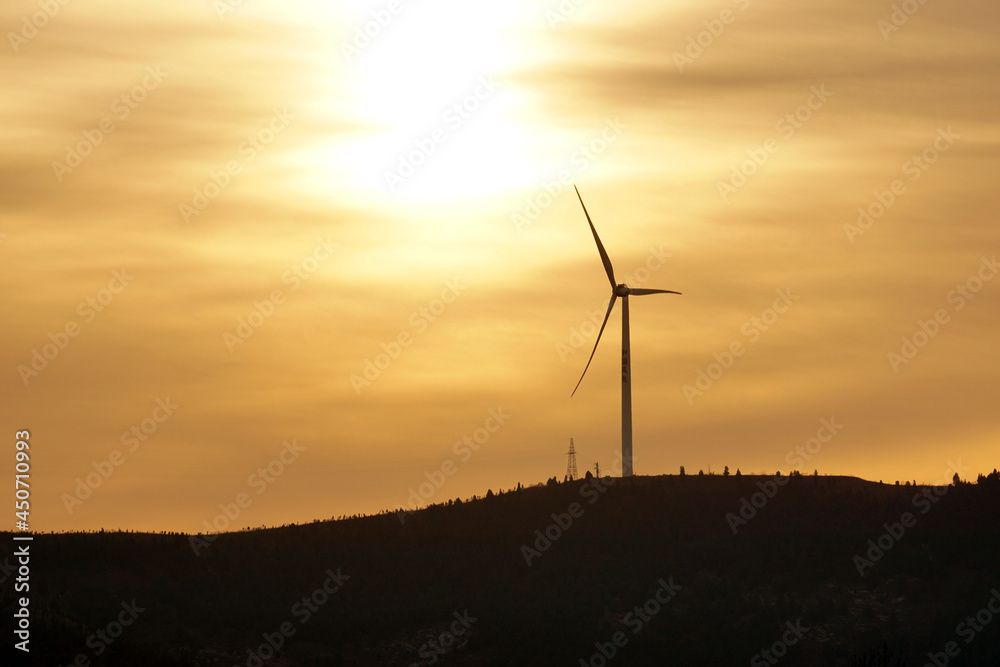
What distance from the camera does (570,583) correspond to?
72688mm

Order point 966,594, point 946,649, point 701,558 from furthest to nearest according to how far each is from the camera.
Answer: point 701,558 → point 966,594 → point 946,649

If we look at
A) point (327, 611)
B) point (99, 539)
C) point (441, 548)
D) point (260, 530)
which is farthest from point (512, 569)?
point (99, 539)

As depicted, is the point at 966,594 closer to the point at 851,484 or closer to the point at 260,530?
the point at 851,484

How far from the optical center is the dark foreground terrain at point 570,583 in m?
65.1

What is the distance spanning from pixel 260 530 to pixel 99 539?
891cm

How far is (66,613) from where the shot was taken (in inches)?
2591

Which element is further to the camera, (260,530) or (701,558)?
(260,530)

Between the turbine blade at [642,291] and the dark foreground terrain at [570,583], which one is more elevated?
the turbine blade at [642,291]

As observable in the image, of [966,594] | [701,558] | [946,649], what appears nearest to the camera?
[946,649]

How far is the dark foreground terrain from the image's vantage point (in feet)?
214

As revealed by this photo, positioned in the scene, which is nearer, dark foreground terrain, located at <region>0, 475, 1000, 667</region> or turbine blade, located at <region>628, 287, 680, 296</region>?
dark foreground terrain, located at <region>0, 475, 1000, 667</region>

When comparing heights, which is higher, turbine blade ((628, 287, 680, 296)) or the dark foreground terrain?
turbine blade ((628, 287, 680, 296))

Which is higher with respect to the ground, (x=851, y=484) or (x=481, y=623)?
(x=851, y=484)

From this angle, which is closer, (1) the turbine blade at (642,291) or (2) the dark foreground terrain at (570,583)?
(2) the dark foreground terrain at (570,583)
